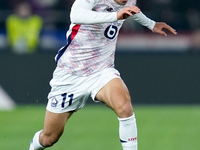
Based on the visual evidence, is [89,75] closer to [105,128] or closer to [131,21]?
[105,128]

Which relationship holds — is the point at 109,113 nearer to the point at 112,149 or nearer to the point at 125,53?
the point at 125,53

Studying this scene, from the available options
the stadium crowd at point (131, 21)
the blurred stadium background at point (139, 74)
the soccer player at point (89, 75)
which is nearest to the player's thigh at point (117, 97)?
the soccer player at point (89, 75)

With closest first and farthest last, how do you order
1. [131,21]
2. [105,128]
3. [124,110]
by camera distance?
[124,110] < [105,128] < [131,21]

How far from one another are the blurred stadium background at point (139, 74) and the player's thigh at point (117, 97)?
3.39 metres

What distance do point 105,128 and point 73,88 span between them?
147 inches

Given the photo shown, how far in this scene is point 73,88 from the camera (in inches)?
236

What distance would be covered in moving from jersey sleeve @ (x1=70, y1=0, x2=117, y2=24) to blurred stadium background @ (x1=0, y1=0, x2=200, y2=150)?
405 cm

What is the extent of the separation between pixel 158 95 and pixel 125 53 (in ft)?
3.73

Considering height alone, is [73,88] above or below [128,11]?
below

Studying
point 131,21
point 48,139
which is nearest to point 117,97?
point 48,139

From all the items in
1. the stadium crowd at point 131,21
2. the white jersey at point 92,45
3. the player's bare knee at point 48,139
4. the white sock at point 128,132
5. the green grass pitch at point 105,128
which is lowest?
the green grass pitch at point 105,128

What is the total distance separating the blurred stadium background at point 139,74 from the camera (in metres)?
10.4

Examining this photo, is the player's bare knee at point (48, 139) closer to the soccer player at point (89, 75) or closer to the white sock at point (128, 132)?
the soccer player at point (89, 75)

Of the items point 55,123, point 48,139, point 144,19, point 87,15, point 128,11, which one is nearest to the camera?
point 128,11
